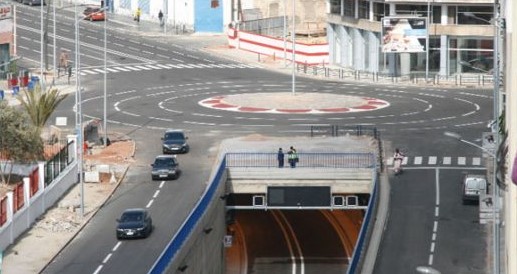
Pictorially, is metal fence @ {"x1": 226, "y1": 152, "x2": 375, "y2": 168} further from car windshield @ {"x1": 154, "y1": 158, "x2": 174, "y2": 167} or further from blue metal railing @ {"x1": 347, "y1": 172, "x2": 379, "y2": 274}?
blue metal railing @ {"x1": 347, "y1": 172, "x2": 379, "y2": 274}

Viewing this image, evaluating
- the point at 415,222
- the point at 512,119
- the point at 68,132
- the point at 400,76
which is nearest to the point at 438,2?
the point at 400,76

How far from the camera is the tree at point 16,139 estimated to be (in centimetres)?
8456

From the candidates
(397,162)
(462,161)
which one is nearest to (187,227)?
(397,162)

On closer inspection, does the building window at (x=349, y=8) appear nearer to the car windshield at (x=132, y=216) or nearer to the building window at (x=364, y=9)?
the building window at (x=364, y=9)

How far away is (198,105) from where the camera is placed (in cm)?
11494

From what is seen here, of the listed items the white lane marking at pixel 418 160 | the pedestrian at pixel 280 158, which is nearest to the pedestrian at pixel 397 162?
the white lane marking at pixel 418 160

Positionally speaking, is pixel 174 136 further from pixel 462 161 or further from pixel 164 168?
pixel 462 161

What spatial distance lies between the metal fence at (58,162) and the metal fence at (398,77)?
45795 mm

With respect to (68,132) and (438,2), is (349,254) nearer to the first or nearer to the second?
(68,132)

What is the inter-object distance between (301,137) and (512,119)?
58.2 metres

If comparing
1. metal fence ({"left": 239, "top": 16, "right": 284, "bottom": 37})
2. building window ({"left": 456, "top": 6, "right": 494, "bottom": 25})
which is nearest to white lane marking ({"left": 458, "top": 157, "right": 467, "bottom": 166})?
building window ({"left": 456, "top": 6, "right": 494, "bottom": 25})

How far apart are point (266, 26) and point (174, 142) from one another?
61.4 metres

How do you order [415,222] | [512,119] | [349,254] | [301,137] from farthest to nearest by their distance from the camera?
1. [301,137]
2. [349,254]
3. [415,222]
4. [512,119]

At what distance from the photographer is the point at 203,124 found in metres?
106
